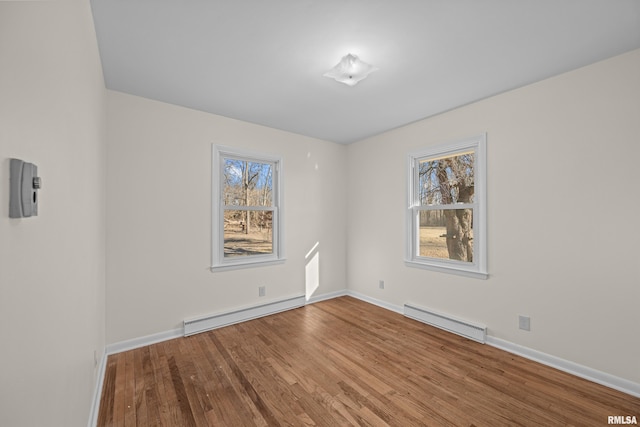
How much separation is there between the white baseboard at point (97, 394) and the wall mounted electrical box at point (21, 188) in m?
1.78

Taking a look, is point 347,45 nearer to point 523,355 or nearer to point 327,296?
point 523,355

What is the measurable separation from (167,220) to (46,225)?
7.19 ft

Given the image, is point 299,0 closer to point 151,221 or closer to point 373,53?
point 373,53

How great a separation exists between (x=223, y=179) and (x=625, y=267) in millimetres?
4041

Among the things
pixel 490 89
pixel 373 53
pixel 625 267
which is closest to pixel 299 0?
pixel 373 53

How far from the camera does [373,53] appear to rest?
2.11 metres

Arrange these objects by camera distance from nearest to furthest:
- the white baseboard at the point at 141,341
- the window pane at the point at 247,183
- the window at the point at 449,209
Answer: the white baseboard at the point at 141,341, the window at the point at 449,209, the window pane at the point at 247,183

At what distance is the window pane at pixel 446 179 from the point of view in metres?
3.19

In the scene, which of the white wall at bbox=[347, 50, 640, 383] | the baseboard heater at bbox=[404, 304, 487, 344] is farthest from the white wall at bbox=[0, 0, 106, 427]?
the white wall at bbox=[347, 50, 640, 383]

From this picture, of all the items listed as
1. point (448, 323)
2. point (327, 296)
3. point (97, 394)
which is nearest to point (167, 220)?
point (97, 394)

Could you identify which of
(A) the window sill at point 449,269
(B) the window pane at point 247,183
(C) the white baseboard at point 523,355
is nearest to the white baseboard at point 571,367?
(C) the white baseboard at point 523,355

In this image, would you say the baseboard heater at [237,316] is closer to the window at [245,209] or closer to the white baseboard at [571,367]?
the window at [245,209]

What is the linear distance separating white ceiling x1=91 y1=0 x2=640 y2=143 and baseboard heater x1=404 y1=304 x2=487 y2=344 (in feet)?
8.18

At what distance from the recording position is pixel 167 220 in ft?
9.82
